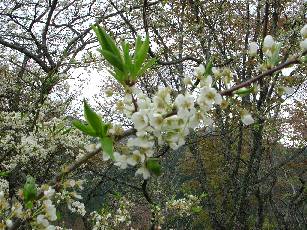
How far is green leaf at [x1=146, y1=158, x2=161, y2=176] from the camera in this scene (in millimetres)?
1415

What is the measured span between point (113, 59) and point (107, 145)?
266mm

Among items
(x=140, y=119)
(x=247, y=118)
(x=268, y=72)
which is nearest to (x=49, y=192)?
(x=140, y=119)

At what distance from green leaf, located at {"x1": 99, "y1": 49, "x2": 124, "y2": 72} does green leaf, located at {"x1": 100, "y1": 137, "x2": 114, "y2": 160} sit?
0.22 m

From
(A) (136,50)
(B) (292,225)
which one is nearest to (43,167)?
(A) (136,50)

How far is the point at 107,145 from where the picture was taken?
1.28 metres

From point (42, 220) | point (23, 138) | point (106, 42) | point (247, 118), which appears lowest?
point (42, 220)

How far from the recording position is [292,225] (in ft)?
41.9

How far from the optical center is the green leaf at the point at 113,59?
132 cm

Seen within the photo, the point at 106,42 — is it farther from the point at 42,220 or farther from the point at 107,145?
the point at 42,220

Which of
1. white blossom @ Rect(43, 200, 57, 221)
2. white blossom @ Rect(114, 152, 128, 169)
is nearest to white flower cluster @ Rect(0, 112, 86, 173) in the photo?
white blossom @ Rect(43, 200, 57, 221)

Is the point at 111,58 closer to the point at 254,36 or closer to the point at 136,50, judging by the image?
the point at 136,50

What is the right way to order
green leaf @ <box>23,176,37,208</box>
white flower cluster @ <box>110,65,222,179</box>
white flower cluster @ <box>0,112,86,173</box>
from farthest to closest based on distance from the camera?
white flower cluster @ <box>0,112,86,173</box> → green leaf @ <box>23,176,37,208</box> → white flower cluster @ <box>110,65,222,179</box>

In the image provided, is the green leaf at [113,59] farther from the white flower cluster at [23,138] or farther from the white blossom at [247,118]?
the white flower cluster at [23,138]

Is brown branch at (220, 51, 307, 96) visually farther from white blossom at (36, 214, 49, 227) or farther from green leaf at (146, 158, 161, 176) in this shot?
white blossom at (36, 214, 49, 227)
